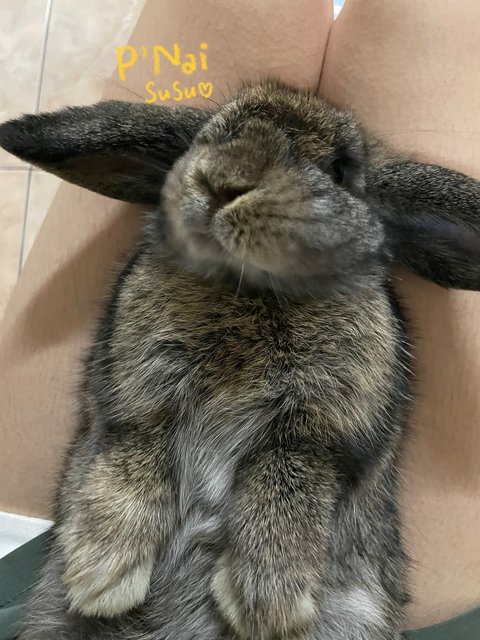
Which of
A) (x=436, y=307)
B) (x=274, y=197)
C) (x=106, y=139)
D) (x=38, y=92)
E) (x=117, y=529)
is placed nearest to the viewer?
(x=274, y=197)

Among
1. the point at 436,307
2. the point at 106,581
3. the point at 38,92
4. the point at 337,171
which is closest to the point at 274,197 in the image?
the point at 337,171

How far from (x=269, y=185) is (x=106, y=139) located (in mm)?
339

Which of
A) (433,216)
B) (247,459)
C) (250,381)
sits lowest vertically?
(247,459)

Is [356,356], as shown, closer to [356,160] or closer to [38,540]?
[356,160]

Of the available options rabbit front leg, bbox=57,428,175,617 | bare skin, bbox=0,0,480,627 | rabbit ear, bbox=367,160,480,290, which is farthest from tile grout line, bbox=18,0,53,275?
rabbit ear, bbox=367,160,480,290

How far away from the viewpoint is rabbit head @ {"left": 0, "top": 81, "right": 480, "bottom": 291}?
2.72 feet

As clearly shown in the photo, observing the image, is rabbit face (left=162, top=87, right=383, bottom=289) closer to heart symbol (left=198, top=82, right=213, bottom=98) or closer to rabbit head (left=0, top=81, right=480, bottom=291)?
rabbit head (left=0, top=81, right=480, bottom=291)

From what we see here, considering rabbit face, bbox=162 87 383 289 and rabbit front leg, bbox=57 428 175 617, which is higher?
rabbit face, bbox=162 87 383 289

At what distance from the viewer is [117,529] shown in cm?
92

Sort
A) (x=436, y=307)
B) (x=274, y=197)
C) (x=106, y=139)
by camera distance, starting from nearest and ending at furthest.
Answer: (x=274, y=197), (x=106, y=139), (x=436, y=307)

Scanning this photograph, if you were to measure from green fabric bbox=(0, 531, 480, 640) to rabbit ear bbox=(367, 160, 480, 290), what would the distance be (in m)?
0.54

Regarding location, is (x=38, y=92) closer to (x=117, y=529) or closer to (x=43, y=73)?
(x=43, y=73)

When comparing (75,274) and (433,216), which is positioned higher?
(433,216)

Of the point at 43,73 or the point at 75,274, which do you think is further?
the point at 43,73
